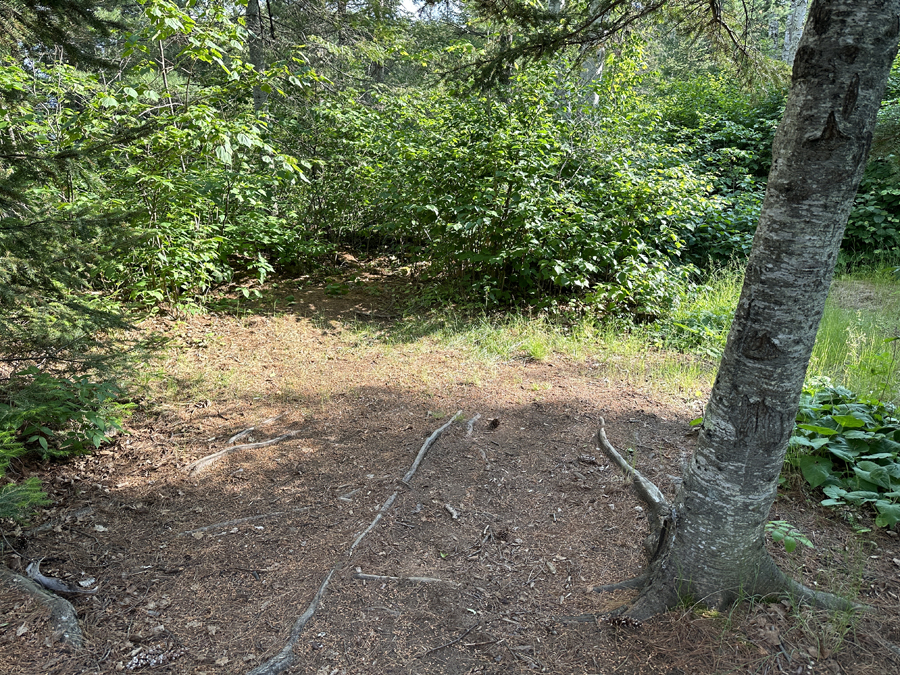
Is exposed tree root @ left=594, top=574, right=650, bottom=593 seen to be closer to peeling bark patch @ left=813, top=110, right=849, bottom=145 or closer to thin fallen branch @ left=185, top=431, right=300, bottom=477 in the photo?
peeling bark patch @ left=813, top=110, right=849, bottom=145

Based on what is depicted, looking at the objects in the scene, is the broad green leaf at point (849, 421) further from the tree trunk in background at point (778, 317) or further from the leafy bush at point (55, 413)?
the leafy bush at point (55, 413)

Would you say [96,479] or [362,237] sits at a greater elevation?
[362,237]

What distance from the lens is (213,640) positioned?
2.36 m

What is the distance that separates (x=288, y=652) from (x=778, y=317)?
2.53 metres

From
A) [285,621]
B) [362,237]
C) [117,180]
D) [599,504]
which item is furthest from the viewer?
[362,237]

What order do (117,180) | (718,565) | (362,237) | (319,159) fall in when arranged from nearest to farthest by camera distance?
(718,565)
(117,180)
(319,159)
(362,237)

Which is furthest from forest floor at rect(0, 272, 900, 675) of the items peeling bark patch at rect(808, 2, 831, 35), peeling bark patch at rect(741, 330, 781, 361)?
peeling bark patch at rect(808, 2, 831, 35)

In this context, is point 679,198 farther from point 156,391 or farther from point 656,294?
point 156,391

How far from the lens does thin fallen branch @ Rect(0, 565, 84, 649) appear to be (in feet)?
7.24

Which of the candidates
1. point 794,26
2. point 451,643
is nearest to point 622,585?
point 451,643

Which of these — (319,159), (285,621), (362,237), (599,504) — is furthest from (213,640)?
(362,237)

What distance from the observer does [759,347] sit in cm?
206

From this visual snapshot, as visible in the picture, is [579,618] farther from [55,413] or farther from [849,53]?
[55,413]

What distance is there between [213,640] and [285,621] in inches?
12.5
